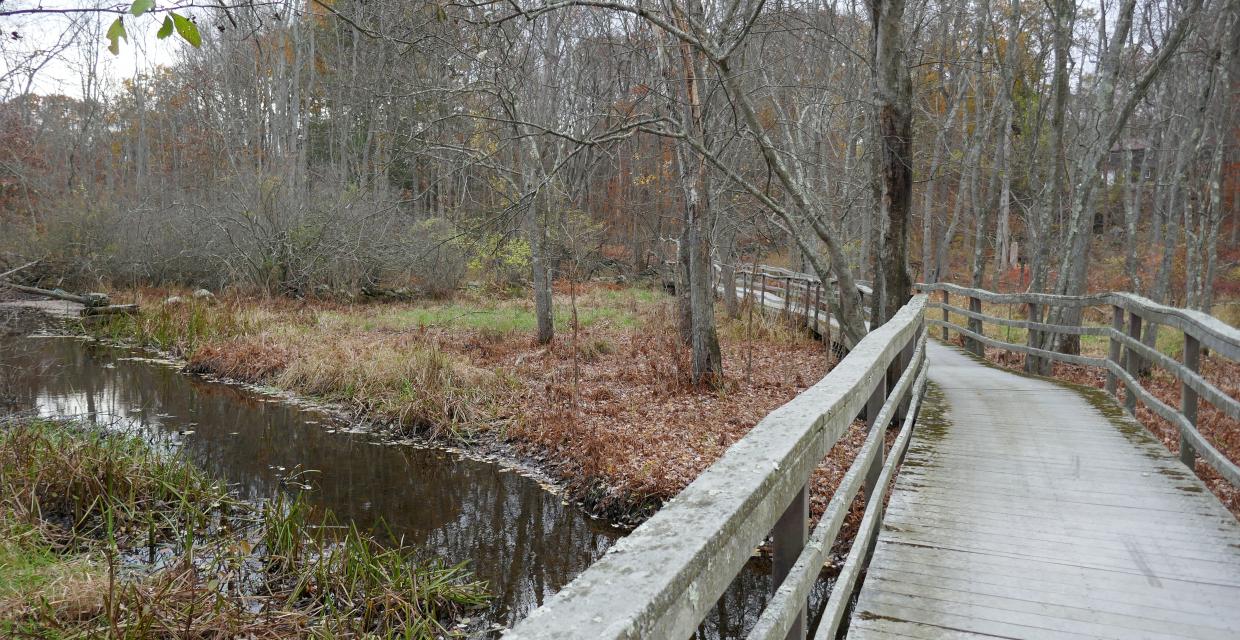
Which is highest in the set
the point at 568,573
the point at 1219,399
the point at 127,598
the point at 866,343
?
the point at 866,343

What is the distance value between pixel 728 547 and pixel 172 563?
6357 millimetres

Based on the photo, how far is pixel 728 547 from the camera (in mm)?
1408

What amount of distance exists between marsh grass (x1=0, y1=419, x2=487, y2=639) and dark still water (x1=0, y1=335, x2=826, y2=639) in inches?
18.5

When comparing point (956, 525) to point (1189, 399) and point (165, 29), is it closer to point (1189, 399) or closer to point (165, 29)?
point (1189, 399)

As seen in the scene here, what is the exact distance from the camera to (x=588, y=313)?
70.4 feet

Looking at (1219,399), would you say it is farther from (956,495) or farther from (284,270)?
(284,270)

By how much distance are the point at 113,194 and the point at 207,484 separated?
27.0 metres

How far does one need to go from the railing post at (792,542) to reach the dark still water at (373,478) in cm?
412

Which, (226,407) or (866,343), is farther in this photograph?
(226,407)

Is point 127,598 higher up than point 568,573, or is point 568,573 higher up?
point 127,598

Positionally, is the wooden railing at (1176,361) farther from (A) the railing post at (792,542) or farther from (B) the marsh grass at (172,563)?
(B) the marsh grass at (172,563)

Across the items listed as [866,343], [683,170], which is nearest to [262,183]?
[683,170]

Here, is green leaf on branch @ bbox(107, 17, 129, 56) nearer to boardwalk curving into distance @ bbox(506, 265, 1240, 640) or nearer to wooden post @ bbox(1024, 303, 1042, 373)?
boardwalk curving into distance @ bbox(506, 265, 1240, 640)

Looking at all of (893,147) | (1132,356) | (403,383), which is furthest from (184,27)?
(403,383)
